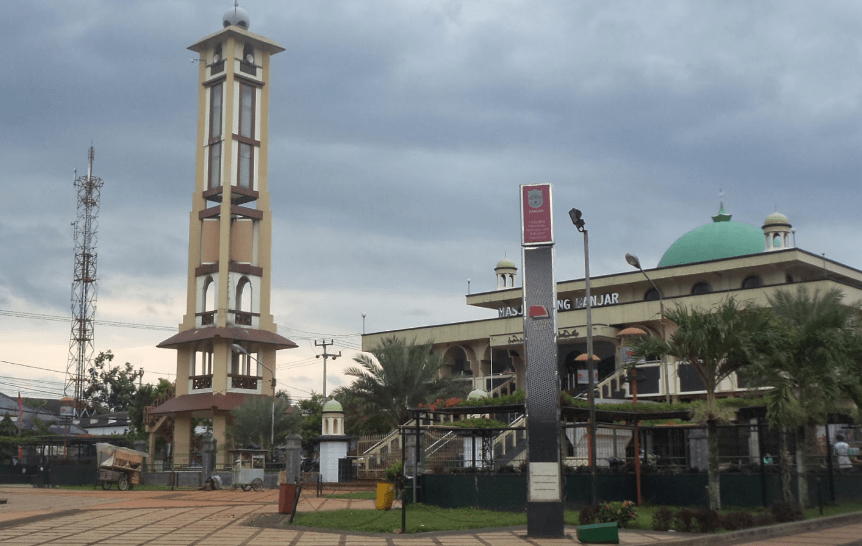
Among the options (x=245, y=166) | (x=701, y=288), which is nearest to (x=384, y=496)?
(x=701, y=288)

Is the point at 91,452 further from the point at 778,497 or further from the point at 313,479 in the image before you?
the point at 778,497

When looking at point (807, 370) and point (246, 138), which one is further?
point (246, 138)

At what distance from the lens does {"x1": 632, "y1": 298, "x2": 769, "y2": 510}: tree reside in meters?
21.5

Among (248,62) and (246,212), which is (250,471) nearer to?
(246,212)

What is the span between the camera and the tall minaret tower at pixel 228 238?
53125 millimetres

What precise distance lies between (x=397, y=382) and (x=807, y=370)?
21.8m

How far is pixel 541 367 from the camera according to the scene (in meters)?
19.5

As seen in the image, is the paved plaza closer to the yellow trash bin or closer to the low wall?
the yellow trash bin

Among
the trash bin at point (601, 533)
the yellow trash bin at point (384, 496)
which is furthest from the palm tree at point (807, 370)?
the yellow trash bin at point (384, 496)

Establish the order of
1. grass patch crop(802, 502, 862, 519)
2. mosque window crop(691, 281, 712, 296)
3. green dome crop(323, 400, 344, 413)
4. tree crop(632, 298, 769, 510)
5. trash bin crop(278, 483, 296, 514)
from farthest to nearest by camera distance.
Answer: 1. mosque window crop(691, 281, 712, 296)
2. green dome crop(323, 400, 344, 413)
3. trash bin crop(278, 483, 296, 514)
4. grass patch crop(802, 502, 862, 519)
5. tree crop(632, 298, 769, 510)

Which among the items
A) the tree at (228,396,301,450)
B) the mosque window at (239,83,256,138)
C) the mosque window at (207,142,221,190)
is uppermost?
the mosque window at (239,83,256,138)

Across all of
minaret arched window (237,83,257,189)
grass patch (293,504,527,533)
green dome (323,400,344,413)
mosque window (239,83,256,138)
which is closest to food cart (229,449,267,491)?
green dome (323,400,344,413)

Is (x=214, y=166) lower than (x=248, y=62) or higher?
lower

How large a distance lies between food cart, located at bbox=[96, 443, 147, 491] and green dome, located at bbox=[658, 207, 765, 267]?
30.9 metres
